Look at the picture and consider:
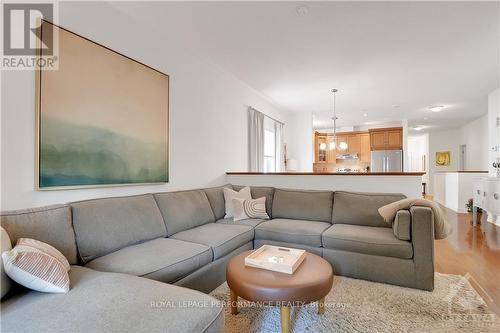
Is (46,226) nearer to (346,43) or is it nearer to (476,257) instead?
(346,43)

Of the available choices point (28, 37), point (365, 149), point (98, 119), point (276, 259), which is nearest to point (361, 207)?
point (276, 259)

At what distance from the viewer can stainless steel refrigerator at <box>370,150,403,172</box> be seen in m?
7.03

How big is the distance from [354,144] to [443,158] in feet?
14.4

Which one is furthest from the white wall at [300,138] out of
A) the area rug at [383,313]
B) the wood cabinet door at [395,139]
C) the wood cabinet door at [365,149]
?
the area rug at [383,313]

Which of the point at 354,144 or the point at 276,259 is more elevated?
the point at 354,144

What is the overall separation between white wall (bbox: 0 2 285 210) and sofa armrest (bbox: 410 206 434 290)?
2.51 m

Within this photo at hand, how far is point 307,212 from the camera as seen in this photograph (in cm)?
315

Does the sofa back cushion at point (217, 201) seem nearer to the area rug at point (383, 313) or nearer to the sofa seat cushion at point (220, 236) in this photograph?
the sofa seat cushion at point (220, 236)

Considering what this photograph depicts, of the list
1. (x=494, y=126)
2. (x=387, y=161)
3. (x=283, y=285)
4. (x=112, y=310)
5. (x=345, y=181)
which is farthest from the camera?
(x=387, y=161)

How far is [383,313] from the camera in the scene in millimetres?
1854

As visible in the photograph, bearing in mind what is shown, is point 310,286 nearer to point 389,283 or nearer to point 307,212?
point 389,283

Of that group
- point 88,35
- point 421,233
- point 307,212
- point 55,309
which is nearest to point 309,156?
point 307,212

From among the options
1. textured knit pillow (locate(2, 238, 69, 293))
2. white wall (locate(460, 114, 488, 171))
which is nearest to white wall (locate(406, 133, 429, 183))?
white wall (locate(460, 114, 488, 171))

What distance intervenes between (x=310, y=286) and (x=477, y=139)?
8695mm
